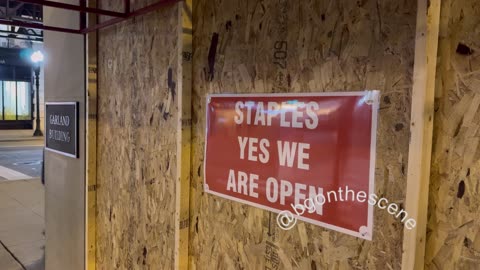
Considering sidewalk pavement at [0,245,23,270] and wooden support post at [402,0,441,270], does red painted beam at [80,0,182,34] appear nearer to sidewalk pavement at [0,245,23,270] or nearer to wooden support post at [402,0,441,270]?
wooden support post at [402,0,441,270]

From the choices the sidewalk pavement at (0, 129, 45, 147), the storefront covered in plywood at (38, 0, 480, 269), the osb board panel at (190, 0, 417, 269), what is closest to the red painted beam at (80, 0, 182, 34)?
the storefront covered in plywood at (38, 0, 480, 269)

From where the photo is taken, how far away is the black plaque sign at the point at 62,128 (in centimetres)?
338

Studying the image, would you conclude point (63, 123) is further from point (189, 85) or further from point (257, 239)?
point (257, 239)

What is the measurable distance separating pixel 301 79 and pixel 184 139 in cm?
82

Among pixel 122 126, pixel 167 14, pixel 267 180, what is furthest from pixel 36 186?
pixel 267 180

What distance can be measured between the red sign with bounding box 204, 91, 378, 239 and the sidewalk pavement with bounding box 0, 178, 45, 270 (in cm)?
324

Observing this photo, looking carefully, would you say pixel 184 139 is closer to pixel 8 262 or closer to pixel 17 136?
pixel 8 262

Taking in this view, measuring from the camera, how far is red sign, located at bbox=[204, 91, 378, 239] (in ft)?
4.98

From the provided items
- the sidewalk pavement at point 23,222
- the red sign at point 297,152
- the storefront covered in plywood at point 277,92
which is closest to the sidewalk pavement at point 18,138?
the sidewalk pavement at point 23,222

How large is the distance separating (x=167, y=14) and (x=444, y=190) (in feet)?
5.79

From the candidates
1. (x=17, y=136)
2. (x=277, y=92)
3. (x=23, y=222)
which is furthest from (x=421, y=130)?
(x=17, y=136)

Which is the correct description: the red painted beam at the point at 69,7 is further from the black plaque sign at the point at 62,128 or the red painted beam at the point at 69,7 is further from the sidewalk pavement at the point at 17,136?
the sidewalk pavement at the point at 17,136

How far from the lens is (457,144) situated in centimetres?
131

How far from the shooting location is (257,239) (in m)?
1.94
